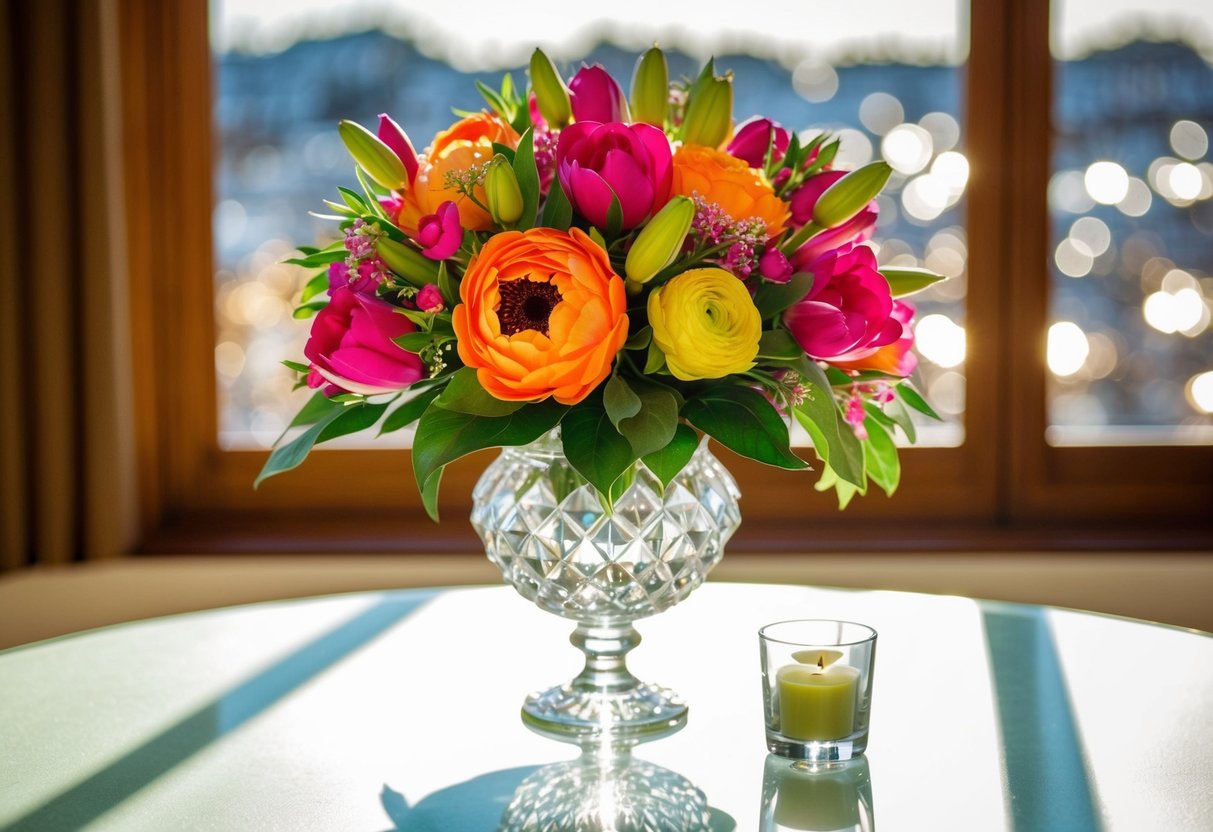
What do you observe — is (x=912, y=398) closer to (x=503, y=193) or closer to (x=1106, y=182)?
(x=503, y=193)

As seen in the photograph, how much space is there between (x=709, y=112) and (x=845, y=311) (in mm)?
183

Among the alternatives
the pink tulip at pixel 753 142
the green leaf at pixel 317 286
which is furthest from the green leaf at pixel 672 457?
the green leaf at pixel 317 286

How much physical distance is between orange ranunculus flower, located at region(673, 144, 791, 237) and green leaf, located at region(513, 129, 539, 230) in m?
0.10

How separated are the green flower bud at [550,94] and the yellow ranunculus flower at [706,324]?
214 millimetres

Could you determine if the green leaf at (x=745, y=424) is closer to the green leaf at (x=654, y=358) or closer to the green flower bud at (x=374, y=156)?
the green leaf at (x=654, y=358)

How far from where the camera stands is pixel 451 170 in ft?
2.69

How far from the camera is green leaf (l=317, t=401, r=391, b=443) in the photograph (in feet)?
2.85

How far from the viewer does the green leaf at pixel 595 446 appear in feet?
2.57

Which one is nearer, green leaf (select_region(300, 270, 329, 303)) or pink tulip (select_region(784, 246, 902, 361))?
pink tulip (select_region(784, 246, 902, 361))

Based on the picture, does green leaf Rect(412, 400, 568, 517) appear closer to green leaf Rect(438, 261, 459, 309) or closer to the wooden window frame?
green leaf Rect(438, 261, 459, 309)

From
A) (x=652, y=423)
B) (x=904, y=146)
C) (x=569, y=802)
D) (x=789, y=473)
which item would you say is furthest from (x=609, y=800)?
(x=904, y=146)

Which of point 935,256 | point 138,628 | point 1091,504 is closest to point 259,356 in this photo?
point 138,628

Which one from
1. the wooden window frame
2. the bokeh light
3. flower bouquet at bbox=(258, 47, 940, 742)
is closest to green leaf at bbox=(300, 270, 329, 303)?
flower bouquet at bbox=(258, 47, 940, 742)

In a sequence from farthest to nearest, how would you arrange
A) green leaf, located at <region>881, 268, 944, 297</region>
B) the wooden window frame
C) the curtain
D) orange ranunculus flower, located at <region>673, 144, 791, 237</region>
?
the wooden window frame < the curtain < green leaf, located at <region>881, 268, 944, 297</region> < orange ranunculus flower, located at <region>673, 144, 791, 237</region>
